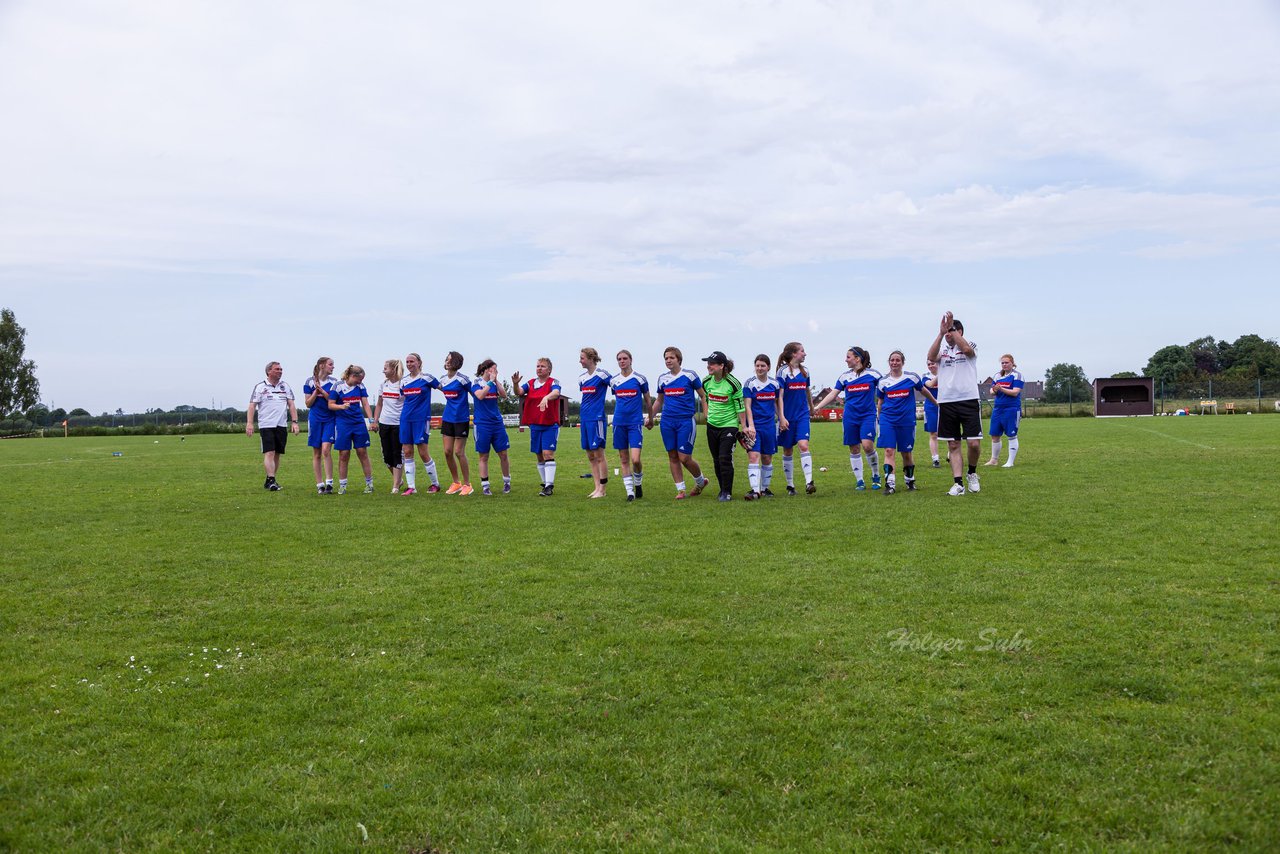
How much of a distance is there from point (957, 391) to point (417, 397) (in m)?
7.85

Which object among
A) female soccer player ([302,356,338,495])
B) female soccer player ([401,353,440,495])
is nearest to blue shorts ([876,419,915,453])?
female soccer player ([401,353,440,495])

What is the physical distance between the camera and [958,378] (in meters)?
12.4

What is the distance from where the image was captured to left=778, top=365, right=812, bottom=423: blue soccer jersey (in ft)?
45.2

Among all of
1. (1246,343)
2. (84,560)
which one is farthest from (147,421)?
(1246,343)

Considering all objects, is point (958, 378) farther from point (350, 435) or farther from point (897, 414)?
point (350, 435)

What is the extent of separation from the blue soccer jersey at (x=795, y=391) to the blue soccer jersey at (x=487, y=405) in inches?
163

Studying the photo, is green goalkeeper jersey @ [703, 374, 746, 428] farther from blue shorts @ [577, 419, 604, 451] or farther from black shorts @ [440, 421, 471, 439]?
black shorts @ [440, 421, 471, 439]

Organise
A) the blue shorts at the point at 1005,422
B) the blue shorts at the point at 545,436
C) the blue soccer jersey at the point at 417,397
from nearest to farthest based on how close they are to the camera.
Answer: the blue shorts at the point at 545,436
the blue soccer jersey at the point at 417,397
the blue shorts at the point at 1005,422

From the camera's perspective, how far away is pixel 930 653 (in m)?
5.26

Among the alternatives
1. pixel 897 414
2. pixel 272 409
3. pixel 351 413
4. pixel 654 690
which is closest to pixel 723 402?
pixel 897 414

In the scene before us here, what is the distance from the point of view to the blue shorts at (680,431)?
1305 cm

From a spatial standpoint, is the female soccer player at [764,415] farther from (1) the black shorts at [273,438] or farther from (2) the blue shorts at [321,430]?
(1) the black shorts at [273,438]

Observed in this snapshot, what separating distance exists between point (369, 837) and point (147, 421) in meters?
73.0

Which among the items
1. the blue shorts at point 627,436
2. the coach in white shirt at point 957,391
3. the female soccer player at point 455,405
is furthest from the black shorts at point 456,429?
the coach in white shirt at point 957,391
